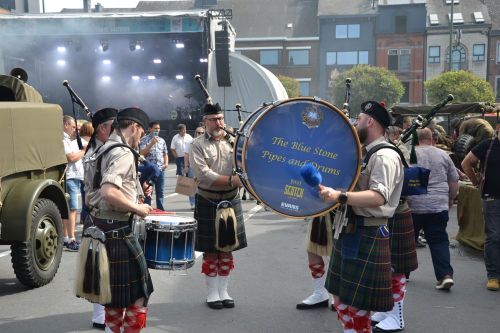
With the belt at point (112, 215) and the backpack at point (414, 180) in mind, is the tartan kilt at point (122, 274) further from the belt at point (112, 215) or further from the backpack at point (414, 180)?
the backpack at point (414, 180)

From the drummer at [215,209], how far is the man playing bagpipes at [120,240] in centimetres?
135

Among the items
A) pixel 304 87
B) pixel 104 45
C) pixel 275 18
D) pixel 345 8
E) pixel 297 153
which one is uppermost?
pixel 345 8

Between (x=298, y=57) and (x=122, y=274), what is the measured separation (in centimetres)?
5151

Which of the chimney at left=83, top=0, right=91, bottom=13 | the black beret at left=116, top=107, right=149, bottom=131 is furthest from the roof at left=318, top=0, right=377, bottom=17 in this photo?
the black beret at left=116, top=107, right=149, bottom=131

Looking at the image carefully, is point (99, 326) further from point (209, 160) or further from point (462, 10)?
point (462, 10)

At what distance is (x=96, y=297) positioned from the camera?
3.43 meters

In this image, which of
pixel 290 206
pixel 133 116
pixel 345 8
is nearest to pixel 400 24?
pixel 345 8

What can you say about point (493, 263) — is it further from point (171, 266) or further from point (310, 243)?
point (171, 266)

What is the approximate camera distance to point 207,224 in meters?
4.96

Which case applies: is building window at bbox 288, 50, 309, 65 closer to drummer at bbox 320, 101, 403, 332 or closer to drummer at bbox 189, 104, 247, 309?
drummer at bbox 189, 104, 247, 309

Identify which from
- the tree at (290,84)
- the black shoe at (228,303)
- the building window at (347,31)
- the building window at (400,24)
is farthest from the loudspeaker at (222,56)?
the building window at (400,24)

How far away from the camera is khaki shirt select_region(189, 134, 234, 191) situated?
15.9ft

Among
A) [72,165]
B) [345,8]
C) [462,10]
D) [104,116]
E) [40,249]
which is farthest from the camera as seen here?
[345,8]

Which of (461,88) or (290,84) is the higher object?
(290,84)
